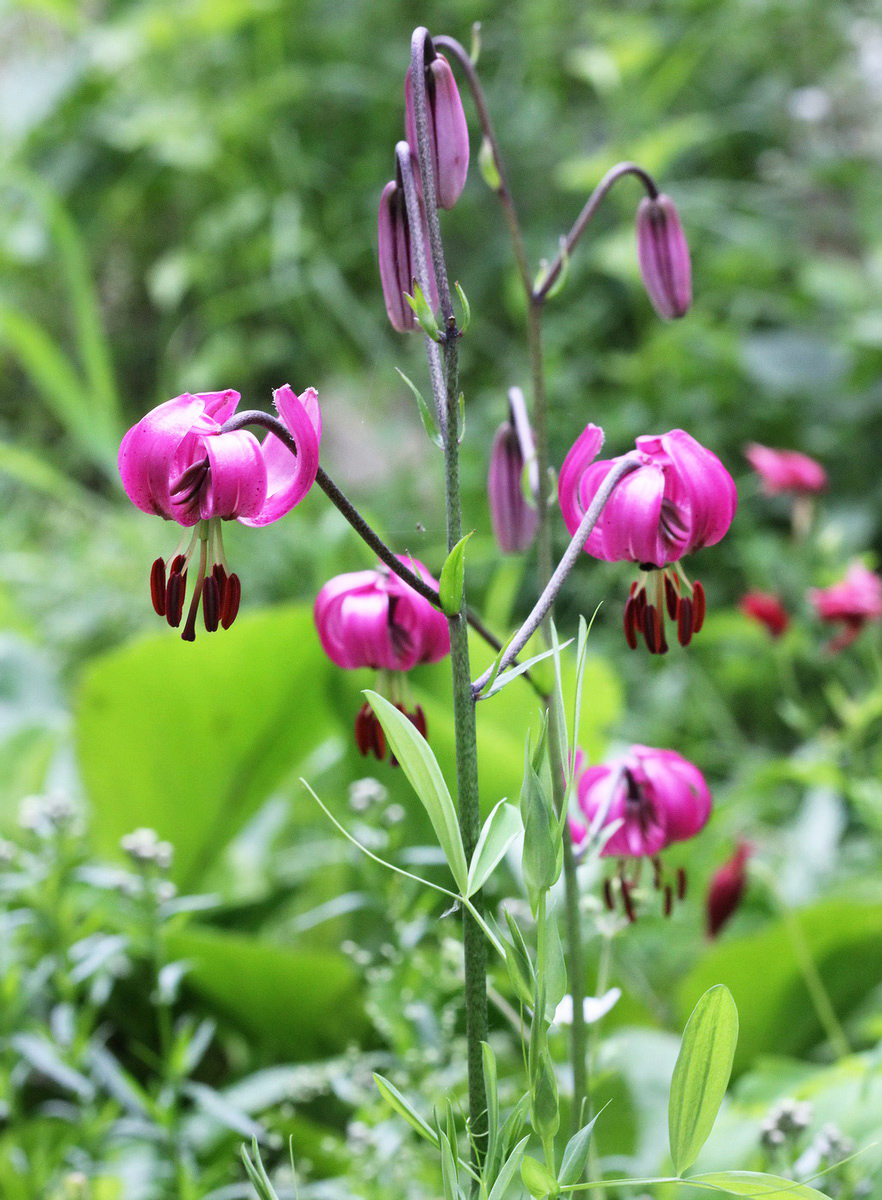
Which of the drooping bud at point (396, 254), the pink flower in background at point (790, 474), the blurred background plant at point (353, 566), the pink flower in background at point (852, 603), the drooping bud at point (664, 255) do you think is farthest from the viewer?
the pink flower in background at point (790, 474)

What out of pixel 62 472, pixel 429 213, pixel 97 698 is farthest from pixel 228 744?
pixel 62 472

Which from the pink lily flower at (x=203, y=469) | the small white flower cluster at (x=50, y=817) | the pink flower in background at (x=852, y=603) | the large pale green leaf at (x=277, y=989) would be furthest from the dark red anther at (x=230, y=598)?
the pink flower in background at (x=852, y=603)

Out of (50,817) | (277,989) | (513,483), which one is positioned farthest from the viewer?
(277,989)

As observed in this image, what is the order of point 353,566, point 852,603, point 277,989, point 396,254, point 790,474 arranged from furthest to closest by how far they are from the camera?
1. point 353,566
2. point 790,474
3. point 852,603
4. point 277,989
5. point 396,254

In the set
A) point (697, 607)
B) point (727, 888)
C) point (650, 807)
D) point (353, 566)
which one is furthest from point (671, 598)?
point (353, 566)

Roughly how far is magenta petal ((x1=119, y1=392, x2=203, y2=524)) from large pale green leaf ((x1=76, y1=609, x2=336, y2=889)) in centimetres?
57

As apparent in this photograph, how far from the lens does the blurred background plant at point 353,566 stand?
0.68 meters

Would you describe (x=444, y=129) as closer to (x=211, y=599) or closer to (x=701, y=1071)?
(x=211, y=599)

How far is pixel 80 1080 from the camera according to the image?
625mm

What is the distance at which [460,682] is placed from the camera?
38 centimetres

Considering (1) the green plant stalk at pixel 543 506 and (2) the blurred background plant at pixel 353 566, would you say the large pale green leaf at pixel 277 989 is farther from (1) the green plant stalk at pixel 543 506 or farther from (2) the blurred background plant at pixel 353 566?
(1) the green plant stalk at pixel 543 506

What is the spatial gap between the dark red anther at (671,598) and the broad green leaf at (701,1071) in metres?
0.16

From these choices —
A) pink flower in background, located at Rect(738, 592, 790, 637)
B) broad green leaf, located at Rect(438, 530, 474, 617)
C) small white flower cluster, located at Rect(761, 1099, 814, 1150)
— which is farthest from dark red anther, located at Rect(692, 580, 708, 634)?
pink flower in background, located at Rect(738, 592, 790, 637)

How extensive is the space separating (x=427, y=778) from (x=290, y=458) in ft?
0.40
